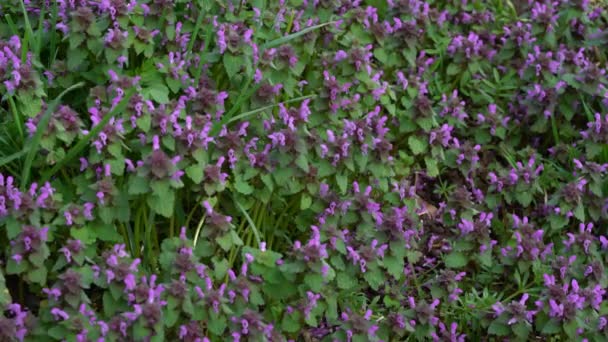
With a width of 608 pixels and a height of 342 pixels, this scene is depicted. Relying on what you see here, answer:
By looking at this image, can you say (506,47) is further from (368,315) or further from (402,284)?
(368,315)

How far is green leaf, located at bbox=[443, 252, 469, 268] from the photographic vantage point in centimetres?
414

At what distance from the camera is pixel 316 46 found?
185 inches

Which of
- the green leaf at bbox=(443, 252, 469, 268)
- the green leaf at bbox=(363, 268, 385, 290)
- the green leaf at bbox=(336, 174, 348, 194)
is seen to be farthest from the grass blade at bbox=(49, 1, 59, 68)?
the green leaf at bbox=(443, 252, 469, 268)

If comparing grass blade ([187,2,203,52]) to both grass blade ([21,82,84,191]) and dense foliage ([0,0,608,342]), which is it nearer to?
dense foliage ([0,0,608,342])

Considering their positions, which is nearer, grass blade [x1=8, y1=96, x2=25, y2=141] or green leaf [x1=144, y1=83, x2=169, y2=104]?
grass blade [x1=8, y1=96, x2=25, y2=141]

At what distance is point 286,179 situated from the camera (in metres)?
3.81

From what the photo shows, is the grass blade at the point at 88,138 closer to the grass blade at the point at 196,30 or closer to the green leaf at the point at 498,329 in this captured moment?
the grass blade at the point at 196,30

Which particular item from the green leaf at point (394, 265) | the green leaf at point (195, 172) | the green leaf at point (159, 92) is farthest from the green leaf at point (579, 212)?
the green leaf at point (159, 92)

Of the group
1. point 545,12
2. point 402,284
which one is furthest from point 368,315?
point 545,12

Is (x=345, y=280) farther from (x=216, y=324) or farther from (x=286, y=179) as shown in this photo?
(x=216, y=324)

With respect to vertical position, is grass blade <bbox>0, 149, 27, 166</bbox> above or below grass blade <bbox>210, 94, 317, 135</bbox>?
above

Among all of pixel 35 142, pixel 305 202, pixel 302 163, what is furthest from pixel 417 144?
pixel 35 142

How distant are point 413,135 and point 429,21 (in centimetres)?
82

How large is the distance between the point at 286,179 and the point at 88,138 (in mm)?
780
